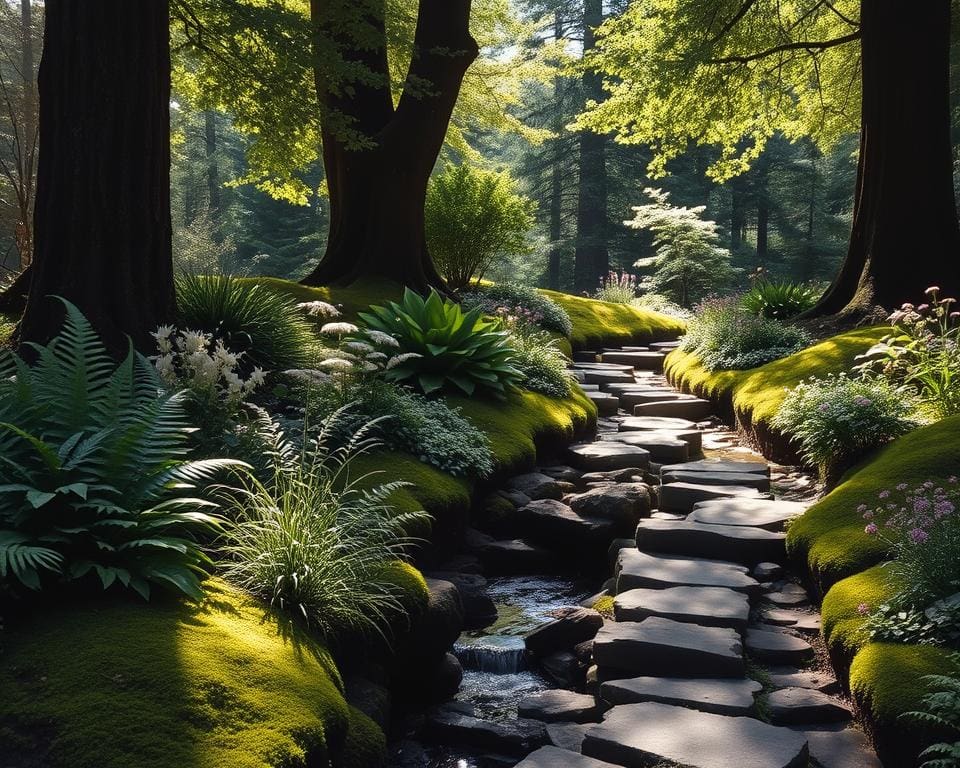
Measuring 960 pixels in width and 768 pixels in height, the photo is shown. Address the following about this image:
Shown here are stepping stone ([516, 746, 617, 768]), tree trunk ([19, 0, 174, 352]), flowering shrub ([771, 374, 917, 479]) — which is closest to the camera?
stepping stone ([516, 746, 617, 768])

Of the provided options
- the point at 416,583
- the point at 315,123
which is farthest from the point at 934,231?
the point at 416,583

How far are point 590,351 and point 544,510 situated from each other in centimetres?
917

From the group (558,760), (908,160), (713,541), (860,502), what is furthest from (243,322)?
(908,160)

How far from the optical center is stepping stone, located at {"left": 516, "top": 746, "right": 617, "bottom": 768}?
349 centimetres

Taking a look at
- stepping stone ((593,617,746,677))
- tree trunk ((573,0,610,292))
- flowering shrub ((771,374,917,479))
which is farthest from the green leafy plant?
tree trunk ((573,0,610,292))

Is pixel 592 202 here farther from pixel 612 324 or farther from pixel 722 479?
pixel 722 479

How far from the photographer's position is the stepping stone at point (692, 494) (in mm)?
6828

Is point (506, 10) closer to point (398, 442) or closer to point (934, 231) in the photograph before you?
point (934, 231)

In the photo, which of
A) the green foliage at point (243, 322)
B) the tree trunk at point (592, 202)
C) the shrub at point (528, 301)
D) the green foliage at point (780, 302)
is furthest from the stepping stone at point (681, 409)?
the tree trunk at point (592, 202)

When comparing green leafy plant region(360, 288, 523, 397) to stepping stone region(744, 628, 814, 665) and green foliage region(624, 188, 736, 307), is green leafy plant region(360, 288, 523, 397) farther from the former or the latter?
green foliage region(624, 188, 736, 307)

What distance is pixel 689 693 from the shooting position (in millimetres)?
3977

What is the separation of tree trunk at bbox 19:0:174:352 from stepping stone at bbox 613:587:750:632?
372 cm

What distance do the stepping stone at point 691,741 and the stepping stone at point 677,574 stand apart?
1.42m

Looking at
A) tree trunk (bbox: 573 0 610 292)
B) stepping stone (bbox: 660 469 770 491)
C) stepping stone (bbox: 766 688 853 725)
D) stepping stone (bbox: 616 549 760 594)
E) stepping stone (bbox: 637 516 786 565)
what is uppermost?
tree trunk (bbox: 573 0 610 292)
